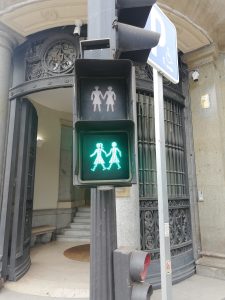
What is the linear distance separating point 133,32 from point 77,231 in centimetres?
733

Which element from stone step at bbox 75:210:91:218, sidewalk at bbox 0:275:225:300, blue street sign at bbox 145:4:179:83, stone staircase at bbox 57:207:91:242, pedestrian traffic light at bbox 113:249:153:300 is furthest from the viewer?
stone step at bbox 75:210:91:218

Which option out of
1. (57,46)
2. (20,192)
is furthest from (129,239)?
(57,46)

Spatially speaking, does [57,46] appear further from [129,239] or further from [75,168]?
[75,168]

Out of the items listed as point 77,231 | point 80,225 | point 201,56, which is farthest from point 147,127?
point 80,225

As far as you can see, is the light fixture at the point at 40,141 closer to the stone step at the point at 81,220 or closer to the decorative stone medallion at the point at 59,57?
the stone step at the point at 81,220

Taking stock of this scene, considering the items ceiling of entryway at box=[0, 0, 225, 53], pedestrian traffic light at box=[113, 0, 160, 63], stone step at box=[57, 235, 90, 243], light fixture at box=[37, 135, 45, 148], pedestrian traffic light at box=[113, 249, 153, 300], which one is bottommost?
stone step at box=[57, 235, 90, 243]

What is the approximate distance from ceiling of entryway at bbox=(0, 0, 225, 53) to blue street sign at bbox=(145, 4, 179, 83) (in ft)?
7.36

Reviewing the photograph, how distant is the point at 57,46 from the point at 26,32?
1.94ft

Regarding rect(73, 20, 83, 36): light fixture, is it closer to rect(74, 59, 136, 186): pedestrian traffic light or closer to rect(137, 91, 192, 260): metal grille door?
rect(137, 91, 192, 260): metal grille door

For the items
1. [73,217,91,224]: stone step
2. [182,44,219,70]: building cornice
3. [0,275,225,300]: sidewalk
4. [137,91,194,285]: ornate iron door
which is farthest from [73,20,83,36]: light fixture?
[73,217,91,224]: stone step

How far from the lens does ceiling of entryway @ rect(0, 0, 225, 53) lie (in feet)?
14.3

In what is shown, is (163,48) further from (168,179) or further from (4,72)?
(4,72)

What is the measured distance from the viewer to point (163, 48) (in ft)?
7.71

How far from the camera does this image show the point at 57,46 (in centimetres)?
505
